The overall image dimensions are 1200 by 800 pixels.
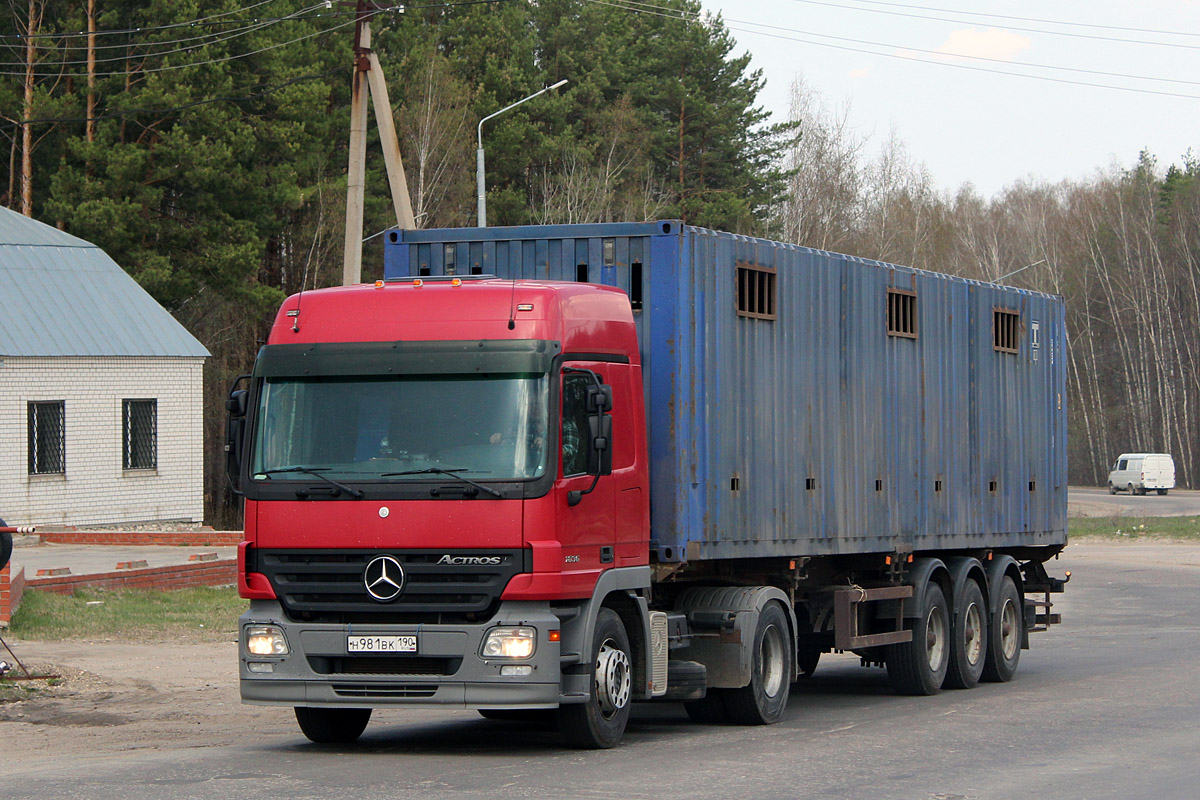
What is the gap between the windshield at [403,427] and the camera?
10.1 metres

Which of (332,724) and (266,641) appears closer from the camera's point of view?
(266,641)

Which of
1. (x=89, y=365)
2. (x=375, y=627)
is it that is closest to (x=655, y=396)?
(x=375, y=627)

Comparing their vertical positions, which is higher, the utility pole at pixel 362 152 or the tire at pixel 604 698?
the utility pole at pixel 362 152

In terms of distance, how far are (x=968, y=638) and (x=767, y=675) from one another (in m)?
4.21

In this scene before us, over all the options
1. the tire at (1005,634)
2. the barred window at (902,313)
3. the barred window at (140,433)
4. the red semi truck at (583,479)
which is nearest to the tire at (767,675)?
the red semi truck at (583,479)

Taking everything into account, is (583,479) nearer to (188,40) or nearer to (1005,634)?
(1005,634)

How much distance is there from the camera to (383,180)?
168ft

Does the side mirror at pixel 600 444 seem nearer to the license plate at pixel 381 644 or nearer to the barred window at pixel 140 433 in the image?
the license plate at pixel 381 644

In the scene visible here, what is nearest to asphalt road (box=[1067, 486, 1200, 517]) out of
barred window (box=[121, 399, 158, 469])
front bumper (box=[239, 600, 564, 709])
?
barred window (box=[121, 399, 158, 469])

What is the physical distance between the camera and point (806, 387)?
1312cm

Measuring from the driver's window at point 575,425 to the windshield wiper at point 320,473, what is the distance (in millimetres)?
1262

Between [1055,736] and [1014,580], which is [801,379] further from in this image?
[1014,580]

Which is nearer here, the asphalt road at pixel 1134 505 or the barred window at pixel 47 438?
the barred window at pixel 47 438

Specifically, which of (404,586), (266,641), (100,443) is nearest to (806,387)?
(404,586)
